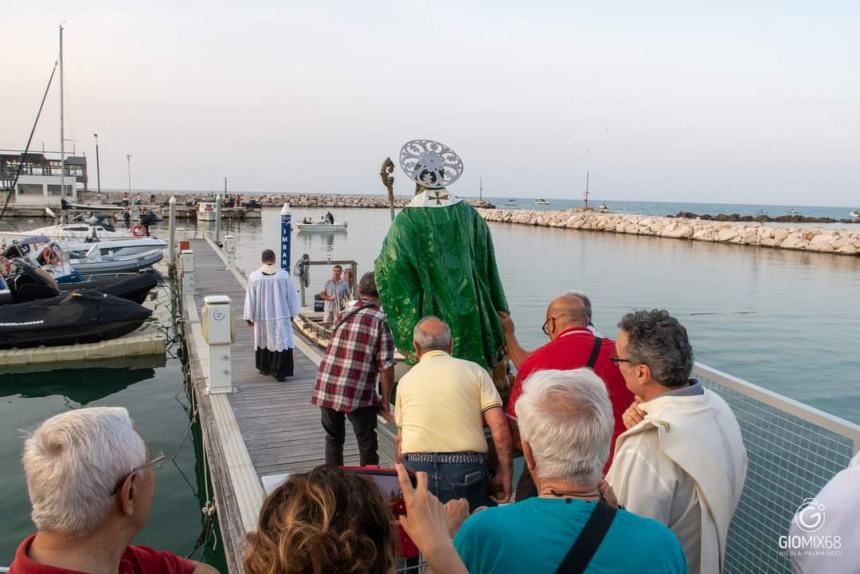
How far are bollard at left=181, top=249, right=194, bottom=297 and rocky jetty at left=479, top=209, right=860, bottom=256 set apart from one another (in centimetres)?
3668

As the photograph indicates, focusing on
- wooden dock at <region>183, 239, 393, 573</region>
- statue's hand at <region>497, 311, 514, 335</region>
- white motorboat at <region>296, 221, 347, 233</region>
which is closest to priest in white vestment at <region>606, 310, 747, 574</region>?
statue's hand at <region>497, 311, 514, 335</region>

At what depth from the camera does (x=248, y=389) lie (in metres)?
7.54

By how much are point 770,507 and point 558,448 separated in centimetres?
200

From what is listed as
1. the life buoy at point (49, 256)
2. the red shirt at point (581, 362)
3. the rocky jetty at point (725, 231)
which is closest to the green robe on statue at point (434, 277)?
the red shirt at point (581, 362)

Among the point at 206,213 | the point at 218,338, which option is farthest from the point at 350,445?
the point at 206,213

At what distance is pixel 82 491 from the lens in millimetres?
1539

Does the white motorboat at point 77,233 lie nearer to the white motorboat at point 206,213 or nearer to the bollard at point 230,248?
the bollard at point 230,248

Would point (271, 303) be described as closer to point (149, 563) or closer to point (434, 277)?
point (434, 277)

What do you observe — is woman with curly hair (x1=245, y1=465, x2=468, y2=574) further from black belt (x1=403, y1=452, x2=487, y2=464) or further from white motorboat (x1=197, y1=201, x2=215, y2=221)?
white motorboat (x1=197, y1=201, x2=215, y2=221)

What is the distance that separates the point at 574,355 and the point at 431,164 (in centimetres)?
188

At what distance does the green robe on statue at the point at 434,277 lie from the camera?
3.97 meters

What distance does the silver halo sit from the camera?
4.16 metres

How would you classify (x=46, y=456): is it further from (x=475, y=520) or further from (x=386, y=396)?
(x=386, y=396)

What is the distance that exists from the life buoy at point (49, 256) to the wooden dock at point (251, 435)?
9.51 metres
